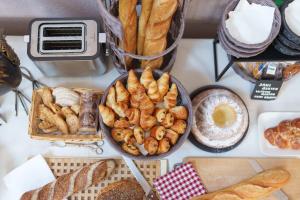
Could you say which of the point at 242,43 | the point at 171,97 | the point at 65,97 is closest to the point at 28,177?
the point at 65,97

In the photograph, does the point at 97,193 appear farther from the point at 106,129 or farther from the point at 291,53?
the point at 291,53

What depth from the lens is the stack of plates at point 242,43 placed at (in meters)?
0.87

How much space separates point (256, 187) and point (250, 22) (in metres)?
0.43

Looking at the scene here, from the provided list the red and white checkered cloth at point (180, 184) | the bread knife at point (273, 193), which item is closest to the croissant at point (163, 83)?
the red and white checkered cloth at point (180, 184)

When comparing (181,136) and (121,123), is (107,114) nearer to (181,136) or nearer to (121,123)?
(121,123)

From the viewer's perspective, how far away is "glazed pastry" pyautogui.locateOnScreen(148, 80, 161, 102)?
928mm

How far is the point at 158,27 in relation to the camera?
863 mm

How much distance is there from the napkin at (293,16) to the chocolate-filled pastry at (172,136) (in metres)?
0.38

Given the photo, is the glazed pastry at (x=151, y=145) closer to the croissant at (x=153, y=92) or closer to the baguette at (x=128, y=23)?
the croissant at (x=153, y=92)

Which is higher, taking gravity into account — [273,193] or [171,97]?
[171,97]

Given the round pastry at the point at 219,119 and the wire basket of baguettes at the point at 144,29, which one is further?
the round pastry at the point at 219,119

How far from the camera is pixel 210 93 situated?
1.06 meters

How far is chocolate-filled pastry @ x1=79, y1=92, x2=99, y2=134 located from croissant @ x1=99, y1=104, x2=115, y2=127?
0.06m

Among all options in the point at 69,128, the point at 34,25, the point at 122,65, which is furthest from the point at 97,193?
the point at 34,25
